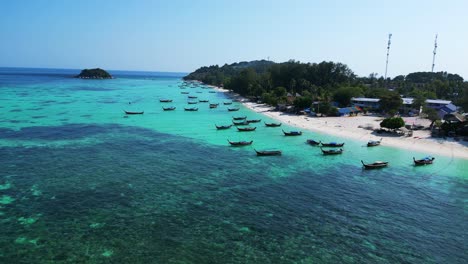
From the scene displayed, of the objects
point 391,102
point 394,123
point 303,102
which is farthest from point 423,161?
point 303,102

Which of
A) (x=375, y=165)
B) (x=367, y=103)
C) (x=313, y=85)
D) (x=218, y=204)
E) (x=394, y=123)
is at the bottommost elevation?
(x=218, y=204)

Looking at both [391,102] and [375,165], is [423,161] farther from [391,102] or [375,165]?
[391,102]

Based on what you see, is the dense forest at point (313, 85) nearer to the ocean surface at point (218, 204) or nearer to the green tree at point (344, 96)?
the green tree at point (344, 96)

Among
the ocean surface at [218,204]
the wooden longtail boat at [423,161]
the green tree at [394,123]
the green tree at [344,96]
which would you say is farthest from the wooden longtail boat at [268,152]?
the green tree at [344,96]

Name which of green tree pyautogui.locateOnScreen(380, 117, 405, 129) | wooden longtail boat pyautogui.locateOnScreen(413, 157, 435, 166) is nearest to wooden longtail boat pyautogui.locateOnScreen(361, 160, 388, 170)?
wooden longtail boat pyautogui.locateOnScreen(413, 157, 435, 166)

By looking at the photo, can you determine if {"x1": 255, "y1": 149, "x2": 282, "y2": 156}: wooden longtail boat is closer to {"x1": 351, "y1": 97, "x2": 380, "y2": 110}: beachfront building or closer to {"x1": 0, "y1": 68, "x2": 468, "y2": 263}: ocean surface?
{"x1": 0, "y1": 68, "x2": 468, "y2": 263}: ocean surface

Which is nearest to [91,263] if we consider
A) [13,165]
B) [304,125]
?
[13,165]
